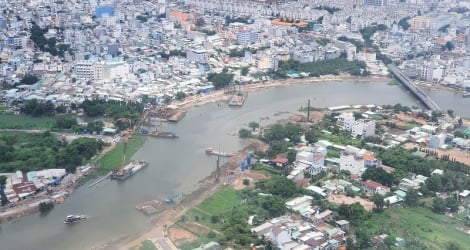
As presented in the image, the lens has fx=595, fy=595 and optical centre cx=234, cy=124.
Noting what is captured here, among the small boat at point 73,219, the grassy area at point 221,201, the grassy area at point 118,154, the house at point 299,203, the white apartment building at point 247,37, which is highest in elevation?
the white apartment building at point 247,37

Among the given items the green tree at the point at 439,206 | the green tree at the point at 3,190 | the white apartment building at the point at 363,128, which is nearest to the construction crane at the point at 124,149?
the green tree at the point at 3,190

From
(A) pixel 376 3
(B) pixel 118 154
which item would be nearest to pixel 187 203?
(B) pixel 118 154

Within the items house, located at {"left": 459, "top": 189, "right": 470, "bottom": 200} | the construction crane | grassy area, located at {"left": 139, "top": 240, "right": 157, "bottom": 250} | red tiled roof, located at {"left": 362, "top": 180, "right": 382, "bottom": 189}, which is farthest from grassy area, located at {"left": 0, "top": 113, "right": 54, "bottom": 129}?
house, located at {"left": 459, "top": 189, "right": 470, "bottom": 200}

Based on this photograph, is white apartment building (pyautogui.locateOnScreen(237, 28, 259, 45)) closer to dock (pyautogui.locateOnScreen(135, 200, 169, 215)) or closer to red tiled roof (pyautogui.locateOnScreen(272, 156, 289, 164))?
red tiled roof (pyautogui.locateOnScreen(272, 156, 289, 164))

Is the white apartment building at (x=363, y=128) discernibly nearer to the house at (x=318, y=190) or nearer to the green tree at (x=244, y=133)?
the green tree at (x=244, y=133)

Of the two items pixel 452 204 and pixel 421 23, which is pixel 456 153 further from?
pixel 421 23

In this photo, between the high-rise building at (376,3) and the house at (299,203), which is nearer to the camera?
the house at (299,203)
